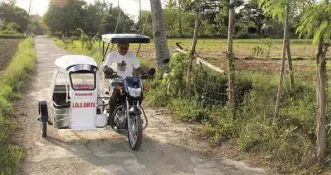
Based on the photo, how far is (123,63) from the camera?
6926 millimetres

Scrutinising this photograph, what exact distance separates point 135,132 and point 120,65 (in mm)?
1363

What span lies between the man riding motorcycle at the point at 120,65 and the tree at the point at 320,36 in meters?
2.73

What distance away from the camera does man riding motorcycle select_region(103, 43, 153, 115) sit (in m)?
6.65

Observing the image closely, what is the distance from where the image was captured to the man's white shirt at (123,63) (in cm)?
684

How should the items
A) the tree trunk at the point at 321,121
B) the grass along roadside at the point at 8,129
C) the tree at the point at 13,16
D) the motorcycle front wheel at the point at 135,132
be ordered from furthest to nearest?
the tree at the point at 13,16 < the motorcycle front wheel at the point at 135,132 < the grass along roadside at the point at 8,129 < the tree trunk at the point at 321,121

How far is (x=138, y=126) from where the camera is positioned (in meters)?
6.00

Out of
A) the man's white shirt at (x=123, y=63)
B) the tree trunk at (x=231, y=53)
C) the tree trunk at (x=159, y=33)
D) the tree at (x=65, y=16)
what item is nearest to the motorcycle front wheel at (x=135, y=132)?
the man's white shirt at (x=123, y=63)

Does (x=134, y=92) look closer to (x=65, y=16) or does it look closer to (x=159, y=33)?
(x=159, y=33)

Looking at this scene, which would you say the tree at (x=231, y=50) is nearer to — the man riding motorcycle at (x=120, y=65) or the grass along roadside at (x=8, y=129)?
the man riding motorcycle at (x=120, y=65)

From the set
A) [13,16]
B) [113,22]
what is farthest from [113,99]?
[13,16]

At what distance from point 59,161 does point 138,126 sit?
125 centimetres

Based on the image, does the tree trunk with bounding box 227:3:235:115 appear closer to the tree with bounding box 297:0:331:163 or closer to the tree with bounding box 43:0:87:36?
the tree with bounding box 297:0:331:163

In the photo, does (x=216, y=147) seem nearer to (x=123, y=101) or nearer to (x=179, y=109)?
(x=123, y=101)

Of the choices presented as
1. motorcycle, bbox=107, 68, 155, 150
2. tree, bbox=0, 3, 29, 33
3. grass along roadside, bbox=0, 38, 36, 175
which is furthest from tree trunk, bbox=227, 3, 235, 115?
tree, bbox=0, 3, 29, 33
